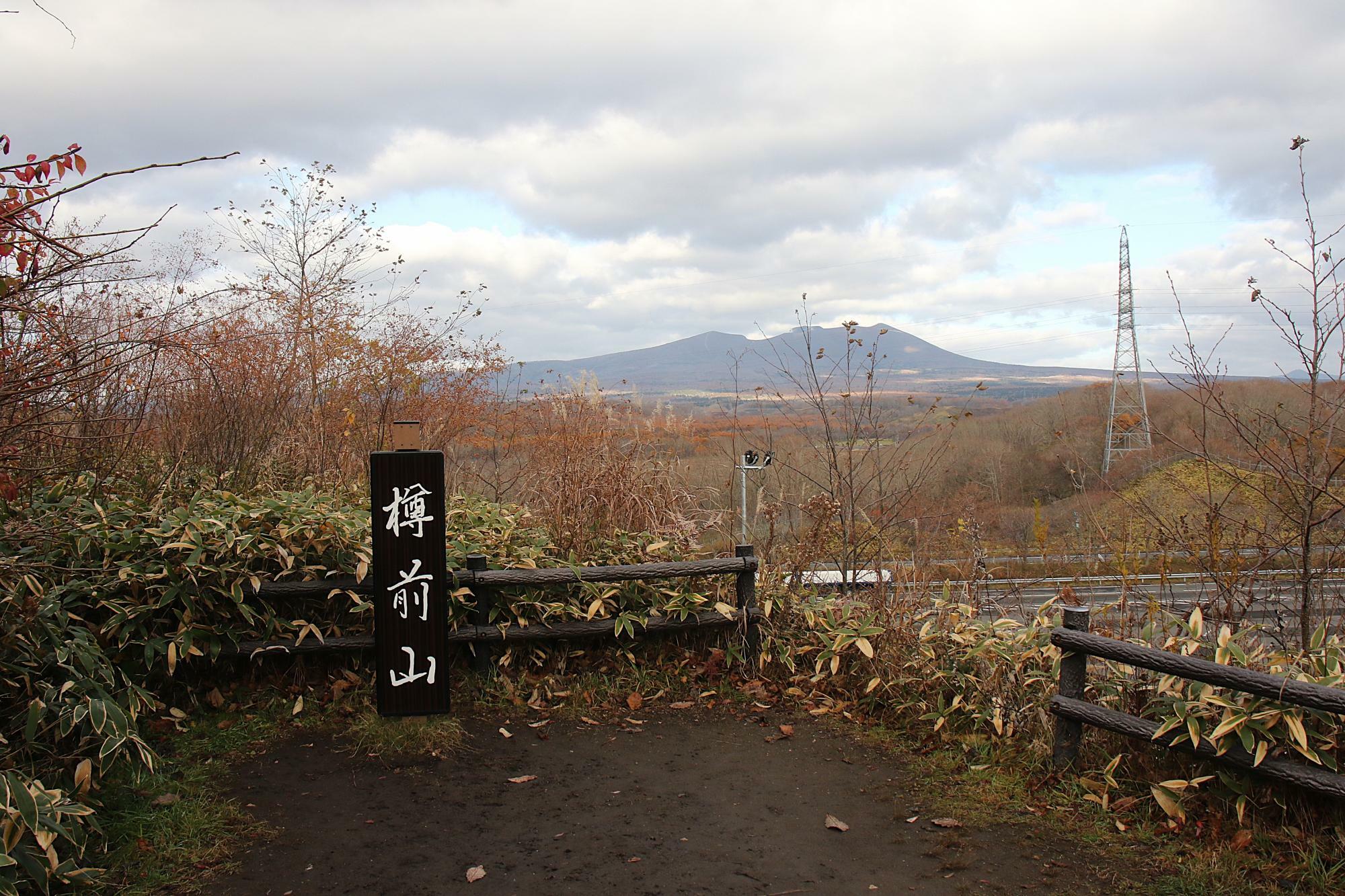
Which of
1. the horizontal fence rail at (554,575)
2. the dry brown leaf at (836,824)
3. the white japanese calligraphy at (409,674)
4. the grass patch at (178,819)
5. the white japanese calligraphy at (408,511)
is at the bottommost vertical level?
the dry brown leaf at (836,824)

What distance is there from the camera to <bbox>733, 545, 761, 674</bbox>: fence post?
521 centimetres

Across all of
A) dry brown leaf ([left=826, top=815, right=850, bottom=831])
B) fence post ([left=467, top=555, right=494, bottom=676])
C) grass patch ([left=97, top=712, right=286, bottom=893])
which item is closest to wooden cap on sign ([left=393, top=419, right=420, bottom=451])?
fence post ([left=467, top=555, right=494, bottom=676])

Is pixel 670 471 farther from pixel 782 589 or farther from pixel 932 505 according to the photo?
pixel 932 505

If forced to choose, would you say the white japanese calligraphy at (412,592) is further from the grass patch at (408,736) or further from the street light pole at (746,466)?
the street light pole at (746,466)

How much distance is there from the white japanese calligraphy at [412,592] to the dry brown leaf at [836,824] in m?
2.13

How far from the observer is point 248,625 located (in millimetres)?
4703

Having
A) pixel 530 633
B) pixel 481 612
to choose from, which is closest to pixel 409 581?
pixel 481 612

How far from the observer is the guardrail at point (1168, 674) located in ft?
10.0

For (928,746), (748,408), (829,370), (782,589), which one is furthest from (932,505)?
(928,746)

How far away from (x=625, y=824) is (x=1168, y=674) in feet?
7.74

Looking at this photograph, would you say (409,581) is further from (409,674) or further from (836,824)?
(836,824)

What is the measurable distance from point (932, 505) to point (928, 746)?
4.68m

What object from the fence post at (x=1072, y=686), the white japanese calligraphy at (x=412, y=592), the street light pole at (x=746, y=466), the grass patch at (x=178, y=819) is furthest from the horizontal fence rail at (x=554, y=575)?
the fence post at (x=1072, y=686)

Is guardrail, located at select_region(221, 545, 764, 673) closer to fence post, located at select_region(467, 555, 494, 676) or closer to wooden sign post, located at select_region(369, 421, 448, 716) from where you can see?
fence post, located at select_region(467, 555, 494, 676)
